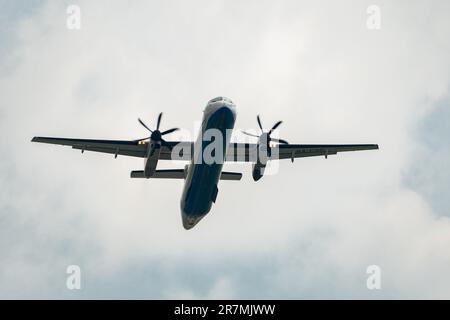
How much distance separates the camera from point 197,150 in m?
36.7

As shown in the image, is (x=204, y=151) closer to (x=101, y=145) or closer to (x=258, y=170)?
(x=258, y=170)

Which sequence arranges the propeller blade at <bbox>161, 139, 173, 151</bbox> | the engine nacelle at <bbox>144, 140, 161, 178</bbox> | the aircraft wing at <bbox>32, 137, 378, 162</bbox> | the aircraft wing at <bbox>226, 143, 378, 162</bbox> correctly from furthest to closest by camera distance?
the aircraft wing at <bbox>226, 143, 378, 162</bbox> < the aircraft wing at <bbox>32, 137, 378, 162</bbox> < the propeller blade at <bbox>161, 139, 173, 151</bbox> < the engine nacelle at <bbox>144, 140, 161, 178</bbox>

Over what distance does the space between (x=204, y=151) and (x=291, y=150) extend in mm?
9766

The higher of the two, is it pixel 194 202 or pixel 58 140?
pixel 58 140

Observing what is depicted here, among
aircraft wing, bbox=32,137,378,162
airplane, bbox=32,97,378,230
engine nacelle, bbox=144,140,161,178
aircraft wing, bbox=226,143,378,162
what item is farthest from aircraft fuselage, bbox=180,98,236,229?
aircraft wing, bbox=226,143,378,162

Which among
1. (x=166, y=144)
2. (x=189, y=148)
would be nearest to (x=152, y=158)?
(x=166, y=144)

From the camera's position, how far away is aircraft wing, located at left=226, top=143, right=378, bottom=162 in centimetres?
4300

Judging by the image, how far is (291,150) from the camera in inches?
1720

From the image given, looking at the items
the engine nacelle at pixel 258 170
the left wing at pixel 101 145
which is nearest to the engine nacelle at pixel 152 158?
the left wing at pixel 101 145

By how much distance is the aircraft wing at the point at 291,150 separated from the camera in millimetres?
43000

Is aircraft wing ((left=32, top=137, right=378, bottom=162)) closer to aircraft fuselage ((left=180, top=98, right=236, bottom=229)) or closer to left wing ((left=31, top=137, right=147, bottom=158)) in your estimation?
left wing ((left=31, top=137, right=147, bottom=158))
